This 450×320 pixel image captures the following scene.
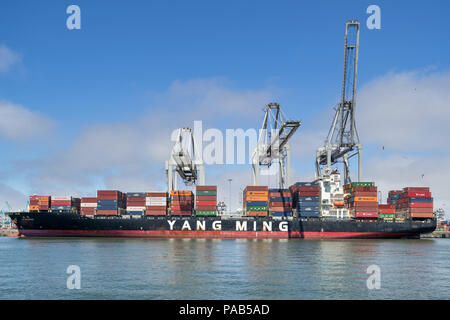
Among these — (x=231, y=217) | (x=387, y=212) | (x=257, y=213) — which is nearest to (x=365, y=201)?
(x=387, y=212)

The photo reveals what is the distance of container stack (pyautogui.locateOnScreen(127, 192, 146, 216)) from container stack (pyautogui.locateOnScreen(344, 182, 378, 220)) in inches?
1642

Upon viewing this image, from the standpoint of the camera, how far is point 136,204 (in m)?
74.9

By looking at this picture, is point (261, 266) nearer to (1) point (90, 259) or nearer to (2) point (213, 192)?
(1) point (90, 259)

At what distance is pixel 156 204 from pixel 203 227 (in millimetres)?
10439

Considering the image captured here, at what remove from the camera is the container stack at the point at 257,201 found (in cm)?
7362

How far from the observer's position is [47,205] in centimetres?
7581

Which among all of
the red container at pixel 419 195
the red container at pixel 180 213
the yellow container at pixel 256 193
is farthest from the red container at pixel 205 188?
the red container at pixel 419 195

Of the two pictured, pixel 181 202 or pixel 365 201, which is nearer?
pixel 365 201

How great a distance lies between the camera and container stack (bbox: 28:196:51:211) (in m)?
75.5

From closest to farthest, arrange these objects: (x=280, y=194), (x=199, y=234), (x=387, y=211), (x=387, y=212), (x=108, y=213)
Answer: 1. (x=199, y=234)
2. (x=108, y=213)
3. (x=280, y=194)
4. (x=387, y=212)
5. (x=387, y=211)

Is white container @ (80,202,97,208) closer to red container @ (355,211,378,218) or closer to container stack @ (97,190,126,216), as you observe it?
container stack @ (97,190,126,216)

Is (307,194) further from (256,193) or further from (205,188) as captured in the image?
(205,188)
